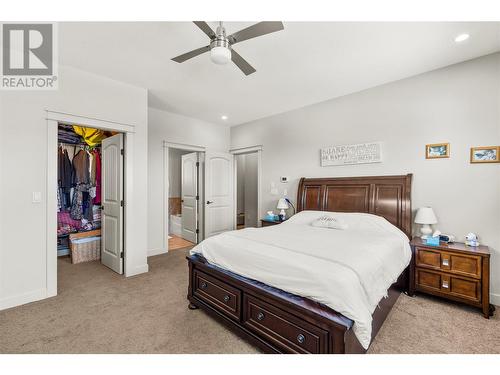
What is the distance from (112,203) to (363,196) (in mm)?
3769

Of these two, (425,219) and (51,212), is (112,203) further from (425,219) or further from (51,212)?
(425,219)

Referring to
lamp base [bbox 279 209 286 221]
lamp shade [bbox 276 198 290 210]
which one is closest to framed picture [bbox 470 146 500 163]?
lamp shade [bbox 276 198 290 210]

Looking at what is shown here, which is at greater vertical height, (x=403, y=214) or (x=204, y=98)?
(x=204, y=98)

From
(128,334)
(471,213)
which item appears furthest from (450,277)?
(128,334)

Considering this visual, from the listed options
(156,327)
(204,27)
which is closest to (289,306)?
(156,327)

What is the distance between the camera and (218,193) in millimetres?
5305

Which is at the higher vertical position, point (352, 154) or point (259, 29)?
point (259, 29)

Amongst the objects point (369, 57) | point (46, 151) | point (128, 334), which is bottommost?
Answer: point (128, 334)

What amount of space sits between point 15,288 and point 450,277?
462 centimetres

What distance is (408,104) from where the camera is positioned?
3.12 m

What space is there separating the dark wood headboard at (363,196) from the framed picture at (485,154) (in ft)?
2.12

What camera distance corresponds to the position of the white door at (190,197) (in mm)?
5277

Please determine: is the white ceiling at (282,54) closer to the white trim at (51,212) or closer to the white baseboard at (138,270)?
the white trim at (51,212)

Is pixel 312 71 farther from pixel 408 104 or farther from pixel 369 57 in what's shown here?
pixel 408 104
